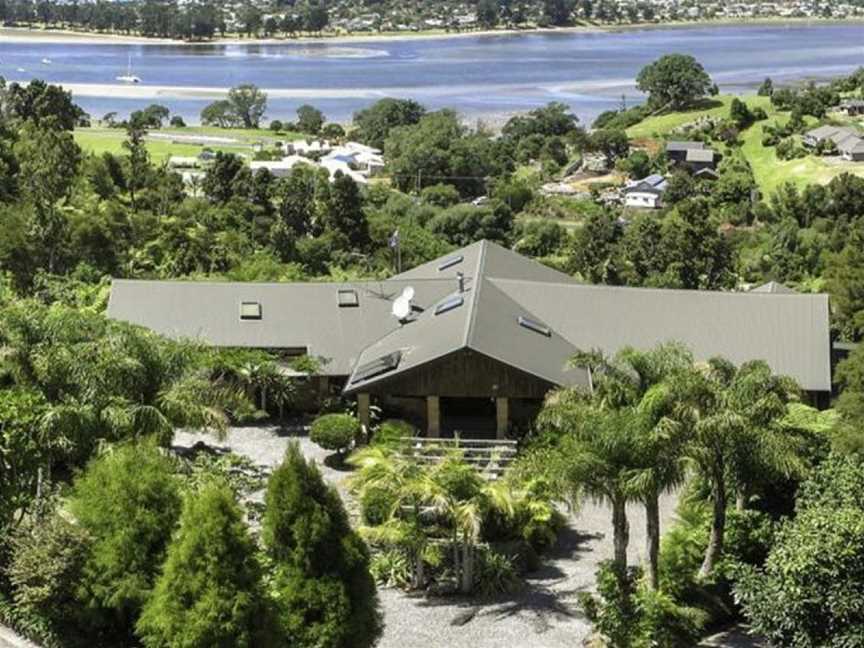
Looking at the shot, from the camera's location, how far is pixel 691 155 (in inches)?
4087

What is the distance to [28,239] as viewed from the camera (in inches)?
1838

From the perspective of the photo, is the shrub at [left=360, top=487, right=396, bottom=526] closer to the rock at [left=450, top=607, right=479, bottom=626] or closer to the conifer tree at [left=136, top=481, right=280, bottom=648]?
the rock at [left=450, top=607, right=479, bottom=626]

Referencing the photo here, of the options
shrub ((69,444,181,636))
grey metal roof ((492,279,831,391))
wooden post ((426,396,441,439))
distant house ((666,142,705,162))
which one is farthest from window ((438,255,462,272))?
distant house ((666,142,705,162))

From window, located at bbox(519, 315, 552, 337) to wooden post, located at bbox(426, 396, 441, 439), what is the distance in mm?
3394

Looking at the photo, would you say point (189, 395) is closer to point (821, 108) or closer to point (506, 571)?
point (506, 571)

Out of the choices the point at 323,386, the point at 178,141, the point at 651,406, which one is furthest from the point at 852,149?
the point at 651,406

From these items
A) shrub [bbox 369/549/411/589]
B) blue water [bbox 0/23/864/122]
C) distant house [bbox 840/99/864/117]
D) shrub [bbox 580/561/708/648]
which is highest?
blue water [bbox 0/23/864/122]

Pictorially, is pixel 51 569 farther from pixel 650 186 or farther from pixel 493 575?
pixel 650 186

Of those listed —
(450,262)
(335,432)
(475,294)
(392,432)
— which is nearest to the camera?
(392,432)

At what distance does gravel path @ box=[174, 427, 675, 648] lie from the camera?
65.5 feet

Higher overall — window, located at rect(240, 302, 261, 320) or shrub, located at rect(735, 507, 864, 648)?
window, located at rect(240, 302, 261, 320)

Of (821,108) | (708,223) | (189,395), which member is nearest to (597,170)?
(821,108)

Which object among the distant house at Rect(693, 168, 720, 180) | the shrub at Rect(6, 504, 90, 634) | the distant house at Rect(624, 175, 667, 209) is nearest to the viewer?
the shrub at Rect(6, 504, 90, 634)

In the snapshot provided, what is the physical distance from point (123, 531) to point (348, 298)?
53.0 feet
